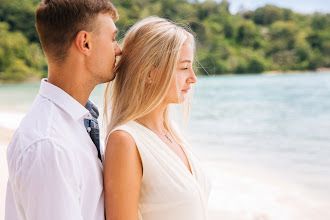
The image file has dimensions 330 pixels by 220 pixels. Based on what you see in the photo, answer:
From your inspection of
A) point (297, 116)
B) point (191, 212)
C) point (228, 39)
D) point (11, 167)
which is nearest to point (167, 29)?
point (191, 212)

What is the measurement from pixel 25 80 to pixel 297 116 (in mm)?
24903

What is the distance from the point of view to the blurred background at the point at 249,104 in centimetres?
571

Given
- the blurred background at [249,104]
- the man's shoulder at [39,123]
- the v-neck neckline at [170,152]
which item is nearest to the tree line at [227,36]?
the blurred background at [249,104]

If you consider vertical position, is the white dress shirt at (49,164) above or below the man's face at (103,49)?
below

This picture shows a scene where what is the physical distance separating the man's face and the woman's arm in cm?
26

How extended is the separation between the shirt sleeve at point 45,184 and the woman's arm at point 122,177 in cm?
36

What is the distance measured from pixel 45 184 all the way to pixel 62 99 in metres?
0.32

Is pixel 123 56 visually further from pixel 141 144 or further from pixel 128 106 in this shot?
pixel 141 144

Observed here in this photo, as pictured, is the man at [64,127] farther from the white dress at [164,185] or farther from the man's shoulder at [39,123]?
the white dress at [164,185]

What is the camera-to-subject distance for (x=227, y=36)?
4966 cm

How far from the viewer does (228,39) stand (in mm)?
49312

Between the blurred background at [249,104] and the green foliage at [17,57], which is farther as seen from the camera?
the green foliage at [17,57]

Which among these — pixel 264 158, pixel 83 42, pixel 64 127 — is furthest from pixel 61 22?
pixel 264 158

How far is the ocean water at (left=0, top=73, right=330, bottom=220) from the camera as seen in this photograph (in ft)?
17.4
